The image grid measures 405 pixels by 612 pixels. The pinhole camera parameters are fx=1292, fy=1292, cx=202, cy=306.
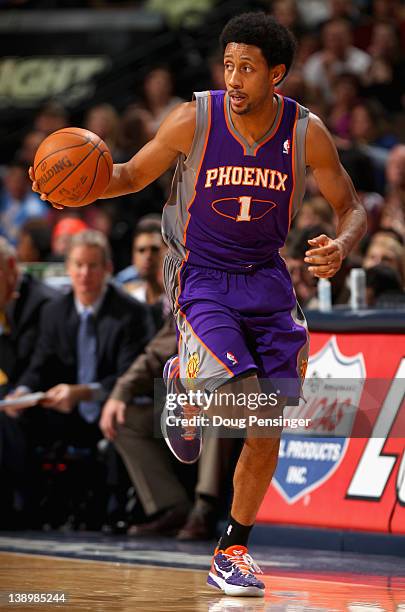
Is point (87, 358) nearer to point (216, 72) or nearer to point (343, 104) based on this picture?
point (343, 104)

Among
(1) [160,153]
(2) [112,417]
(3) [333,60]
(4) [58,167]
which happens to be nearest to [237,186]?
(1) [160,153]

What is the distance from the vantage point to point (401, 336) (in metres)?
7.21

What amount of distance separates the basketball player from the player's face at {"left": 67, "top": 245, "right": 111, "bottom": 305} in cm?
279

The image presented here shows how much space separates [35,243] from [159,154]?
20.1 ft

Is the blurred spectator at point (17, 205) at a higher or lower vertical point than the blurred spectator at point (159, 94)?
lower

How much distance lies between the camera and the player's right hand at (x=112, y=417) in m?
7.91

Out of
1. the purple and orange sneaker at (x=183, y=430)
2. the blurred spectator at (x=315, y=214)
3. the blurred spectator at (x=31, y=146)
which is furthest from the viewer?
the blurred spectator at (x=31, y=146)

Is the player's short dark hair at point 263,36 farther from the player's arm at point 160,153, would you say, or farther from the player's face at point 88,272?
the player's face at point 88,272

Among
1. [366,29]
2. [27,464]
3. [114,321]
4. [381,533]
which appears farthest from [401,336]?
[366,29]

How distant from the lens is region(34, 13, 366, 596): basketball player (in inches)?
218

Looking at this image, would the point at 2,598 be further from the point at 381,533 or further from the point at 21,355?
the point at 21,355

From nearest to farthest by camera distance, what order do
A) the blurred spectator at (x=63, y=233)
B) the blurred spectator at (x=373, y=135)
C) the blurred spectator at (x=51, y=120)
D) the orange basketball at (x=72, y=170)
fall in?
the orange basketball at (x=72, y=170) < the blurred spectator at (x=63, y=233) < the blurred spectator at (x=373, y=135) < the blurred spectator at (x=51, y=120)

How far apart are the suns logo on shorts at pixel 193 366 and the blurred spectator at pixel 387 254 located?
137 inches

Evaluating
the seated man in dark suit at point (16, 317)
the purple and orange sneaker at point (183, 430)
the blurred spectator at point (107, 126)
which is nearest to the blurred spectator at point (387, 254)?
the seated man in dark suit at point (16, 317)
